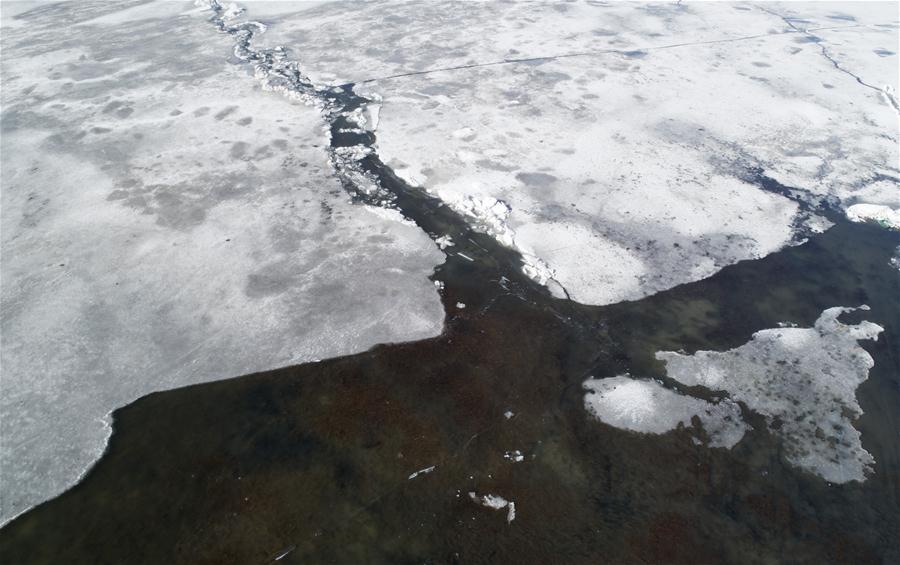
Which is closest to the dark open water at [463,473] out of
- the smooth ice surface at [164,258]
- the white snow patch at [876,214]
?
the smooth ice surface at [164,258]

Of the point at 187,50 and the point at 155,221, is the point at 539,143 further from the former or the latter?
the point at 187,50

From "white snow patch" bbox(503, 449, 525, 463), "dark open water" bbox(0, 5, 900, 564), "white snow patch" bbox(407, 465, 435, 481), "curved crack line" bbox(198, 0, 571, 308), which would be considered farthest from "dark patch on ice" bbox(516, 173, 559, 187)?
"white snow patch" bbox(407, 465, 435, 481)

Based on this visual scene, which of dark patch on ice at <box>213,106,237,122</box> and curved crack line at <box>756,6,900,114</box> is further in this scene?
curved crack line at <box>756,6,900,114</box>

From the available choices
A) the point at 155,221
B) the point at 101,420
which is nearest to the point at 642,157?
the point at 155,221

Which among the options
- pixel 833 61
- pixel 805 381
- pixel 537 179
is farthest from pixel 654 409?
pixel 833 61

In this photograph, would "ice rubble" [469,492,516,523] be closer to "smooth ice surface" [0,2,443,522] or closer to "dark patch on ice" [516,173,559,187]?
"smooth ice surface" [0,2,443,522]

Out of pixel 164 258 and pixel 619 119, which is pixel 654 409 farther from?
pixel 619 119

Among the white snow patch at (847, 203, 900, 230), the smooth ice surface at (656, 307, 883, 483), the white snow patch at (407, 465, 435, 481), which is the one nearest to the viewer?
the white snow patch at (407, 465, 435, 481)

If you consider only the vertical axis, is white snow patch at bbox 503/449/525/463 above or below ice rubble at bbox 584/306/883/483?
above
